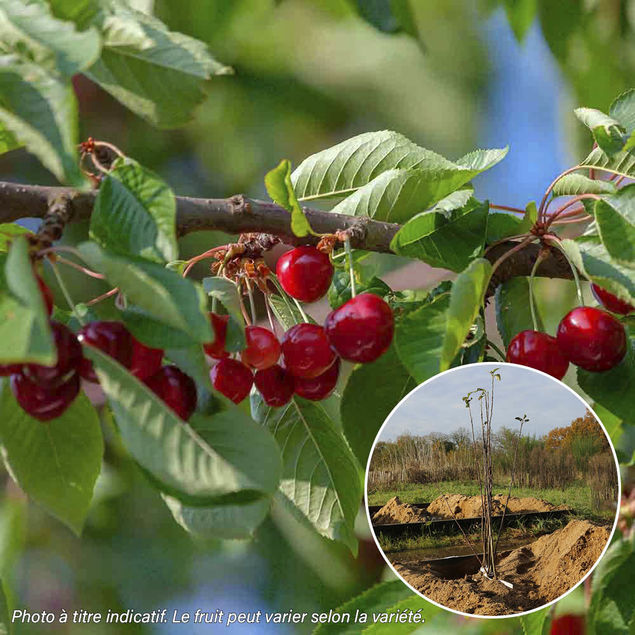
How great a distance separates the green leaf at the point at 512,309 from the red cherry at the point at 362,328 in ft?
1.08

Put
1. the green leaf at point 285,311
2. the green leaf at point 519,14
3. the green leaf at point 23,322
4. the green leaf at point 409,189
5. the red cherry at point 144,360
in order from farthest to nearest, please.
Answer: the green leaf at point 519,14, the green leaf at point 285,311, the green leaf at point 409,189, the red cherry at point 144,360, the green leaf at point 23,322

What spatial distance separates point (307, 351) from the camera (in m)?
0.86

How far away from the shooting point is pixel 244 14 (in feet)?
9.53

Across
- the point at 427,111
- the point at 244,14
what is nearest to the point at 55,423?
the point at 244,14

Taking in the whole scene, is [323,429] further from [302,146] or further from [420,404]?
[302,146]

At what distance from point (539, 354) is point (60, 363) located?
18.5 inches

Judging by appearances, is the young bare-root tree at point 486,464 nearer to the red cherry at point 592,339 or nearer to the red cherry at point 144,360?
the red cherry at point 592,339

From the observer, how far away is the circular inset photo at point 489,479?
0.83 m

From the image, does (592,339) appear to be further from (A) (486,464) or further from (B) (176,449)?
(B) (176,449)

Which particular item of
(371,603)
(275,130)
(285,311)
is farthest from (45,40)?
(275,130)

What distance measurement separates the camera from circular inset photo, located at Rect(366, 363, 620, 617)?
835 millimetres

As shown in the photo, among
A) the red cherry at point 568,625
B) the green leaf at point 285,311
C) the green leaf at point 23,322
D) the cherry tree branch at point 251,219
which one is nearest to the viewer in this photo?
the green leaf at point 23,322

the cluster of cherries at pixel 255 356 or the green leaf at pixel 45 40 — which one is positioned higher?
the green leaf at pixel 45 40

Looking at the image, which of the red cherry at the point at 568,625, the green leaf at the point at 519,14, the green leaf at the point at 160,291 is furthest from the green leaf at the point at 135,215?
the green leaf at the point at 519,14
